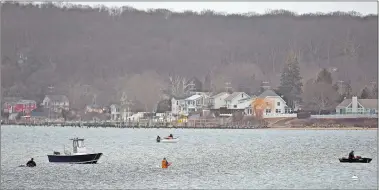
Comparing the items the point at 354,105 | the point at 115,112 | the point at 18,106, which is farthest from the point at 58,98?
Answer: the point at 354,105

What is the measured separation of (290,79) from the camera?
156 m

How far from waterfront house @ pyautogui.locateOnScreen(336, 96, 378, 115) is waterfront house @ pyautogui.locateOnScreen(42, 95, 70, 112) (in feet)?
216

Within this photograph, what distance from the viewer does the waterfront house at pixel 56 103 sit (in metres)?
184

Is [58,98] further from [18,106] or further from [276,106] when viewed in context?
[276,106]

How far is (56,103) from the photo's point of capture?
186500mm

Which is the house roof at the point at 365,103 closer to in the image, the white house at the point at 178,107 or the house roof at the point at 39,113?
the white house at the point at 178,107

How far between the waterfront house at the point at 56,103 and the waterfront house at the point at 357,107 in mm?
65963

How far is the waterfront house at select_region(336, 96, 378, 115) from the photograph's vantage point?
13888 centimetres

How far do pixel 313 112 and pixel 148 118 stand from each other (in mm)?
31068

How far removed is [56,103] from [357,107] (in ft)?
238

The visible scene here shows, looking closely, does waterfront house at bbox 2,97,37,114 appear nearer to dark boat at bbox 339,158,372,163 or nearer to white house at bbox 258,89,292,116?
white house at bbox 258,89,292,116

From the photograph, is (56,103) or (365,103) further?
(56,103)

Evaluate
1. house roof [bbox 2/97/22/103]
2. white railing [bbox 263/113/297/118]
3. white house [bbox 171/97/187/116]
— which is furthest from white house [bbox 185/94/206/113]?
house roof [bbox 2/97/22/103]

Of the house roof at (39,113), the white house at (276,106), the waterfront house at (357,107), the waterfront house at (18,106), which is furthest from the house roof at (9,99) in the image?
the waterfront house at (357,107)
